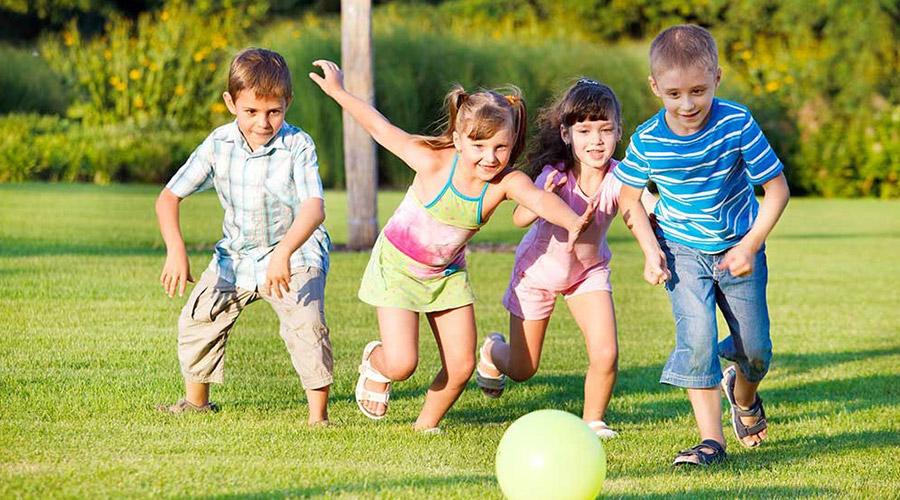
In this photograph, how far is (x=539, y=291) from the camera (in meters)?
6.22

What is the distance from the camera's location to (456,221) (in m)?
5.80

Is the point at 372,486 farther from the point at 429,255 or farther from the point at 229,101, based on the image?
the point at 229,101

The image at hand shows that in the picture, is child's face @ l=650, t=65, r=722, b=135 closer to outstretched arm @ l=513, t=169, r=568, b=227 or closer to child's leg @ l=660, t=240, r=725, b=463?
child's leg @ l=660, t=240, r=725, b=463

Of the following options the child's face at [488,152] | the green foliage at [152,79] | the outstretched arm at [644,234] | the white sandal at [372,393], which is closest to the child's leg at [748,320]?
the outstretched arm at [644,234]

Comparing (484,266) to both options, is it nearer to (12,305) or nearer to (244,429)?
(12,305)

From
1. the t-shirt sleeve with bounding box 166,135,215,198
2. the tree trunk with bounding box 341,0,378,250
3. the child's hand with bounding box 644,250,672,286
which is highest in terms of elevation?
the t-shirt sleeve with bounding box 166,135,215,198

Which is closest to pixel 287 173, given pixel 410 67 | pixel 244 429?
pixel 244 429

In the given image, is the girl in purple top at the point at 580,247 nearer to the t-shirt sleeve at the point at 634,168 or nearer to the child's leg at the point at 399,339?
the t-shirt sleeve at the point at 634,168

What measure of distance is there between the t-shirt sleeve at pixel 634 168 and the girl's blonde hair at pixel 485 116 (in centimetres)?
51

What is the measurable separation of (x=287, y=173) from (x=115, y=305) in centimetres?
369

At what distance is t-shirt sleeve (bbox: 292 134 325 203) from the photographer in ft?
19.1

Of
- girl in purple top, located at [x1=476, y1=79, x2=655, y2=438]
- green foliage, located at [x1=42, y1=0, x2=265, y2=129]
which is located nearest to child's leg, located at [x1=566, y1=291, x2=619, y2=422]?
girl in purple top, located at [x1=476, y1=79, x2=655, y2=438]

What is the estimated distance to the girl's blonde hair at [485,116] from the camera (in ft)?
18.5

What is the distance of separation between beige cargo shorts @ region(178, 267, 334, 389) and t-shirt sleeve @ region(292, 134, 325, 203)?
378 millimetres
